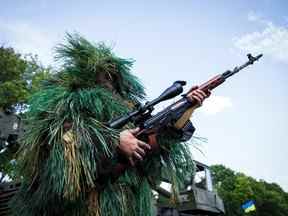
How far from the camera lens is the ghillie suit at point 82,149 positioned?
79.4 inches

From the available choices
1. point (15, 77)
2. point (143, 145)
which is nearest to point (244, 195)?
point (15, 77)

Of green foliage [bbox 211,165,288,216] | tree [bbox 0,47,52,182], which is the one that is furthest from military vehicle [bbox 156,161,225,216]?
green foliage [bbox 211,165,288,216]

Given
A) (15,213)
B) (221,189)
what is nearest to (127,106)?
(15,213)

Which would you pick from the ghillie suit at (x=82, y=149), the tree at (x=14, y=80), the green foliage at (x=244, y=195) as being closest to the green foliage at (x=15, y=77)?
the tree at (x=14, y=80)

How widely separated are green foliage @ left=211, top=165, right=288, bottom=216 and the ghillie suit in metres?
23.4

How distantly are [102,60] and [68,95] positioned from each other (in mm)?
471

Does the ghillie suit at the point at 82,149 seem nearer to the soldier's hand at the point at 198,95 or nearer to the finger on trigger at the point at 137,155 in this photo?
the finger on trigger at the point at 137,155

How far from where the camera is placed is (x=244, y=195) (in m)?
25.3

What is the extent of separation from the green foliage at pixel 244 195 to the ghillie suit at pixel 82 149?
23.4 m

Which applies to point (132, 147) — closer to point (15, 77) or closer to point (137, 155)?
point (137, 155)

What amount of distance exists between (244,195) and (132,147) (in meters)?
25.7

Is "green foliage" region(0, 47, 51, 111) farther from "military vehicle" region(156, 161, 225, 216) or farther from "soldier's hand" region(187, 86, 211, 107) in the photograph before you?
"soldier's hand" region(187, 86, 211, 107)

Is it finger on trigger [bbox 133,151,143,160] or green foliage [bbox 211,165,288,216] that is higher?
green foliage [bbox 211,165,288,216]

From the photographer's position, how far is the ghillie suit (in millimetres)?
2016
